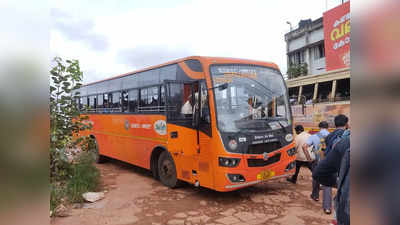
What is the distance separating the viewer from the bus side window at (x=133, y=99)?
7838mm

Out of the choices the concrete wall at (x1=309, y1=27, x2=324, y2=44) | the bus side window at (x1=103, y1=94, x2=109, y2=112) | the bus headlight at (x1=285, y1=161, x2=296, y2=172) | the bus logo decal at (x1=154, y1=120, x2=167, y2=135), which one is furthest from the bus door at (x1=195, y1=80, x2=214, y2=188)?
the concrete wall at (x1=309, y1=27, x2=324, y2=44)

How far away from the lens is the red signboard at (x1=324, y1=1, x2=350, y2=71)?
1838 centimetres

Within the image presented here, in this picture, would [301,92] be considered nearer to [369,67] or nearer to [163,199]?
[163,199]

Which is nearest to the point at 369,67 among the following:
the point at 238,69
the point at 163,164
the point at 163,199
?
the point at 238,69

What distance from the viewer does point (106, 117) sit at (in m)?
9.59

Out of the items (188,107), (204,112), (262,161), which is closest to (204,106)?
(204,112)

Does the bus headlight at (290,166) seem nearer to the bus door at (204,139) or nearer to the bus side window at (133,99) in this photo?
the bus door at (204,139)

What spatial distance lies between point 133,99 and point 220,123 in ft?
11.9

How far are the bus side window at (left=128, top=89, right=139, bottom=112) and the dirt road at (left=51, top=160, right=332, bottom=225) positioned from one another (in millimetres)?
2205

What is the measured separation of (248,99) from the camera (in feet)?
18.3

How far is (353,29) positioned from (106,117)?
371 inches

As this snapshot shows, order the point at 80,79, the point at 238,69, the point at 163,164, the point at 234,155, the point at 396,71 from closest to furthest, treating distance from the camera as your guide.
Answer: the point at 396,71 < the point at 80,79 < the point at 234,155 < the point at 238,69 < the point at 163,164

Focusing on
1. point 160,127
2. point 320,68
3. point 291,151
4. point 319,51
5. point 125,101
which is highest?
point 319,51

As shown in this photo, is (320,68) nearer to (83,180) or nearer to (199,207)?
(199,207)
